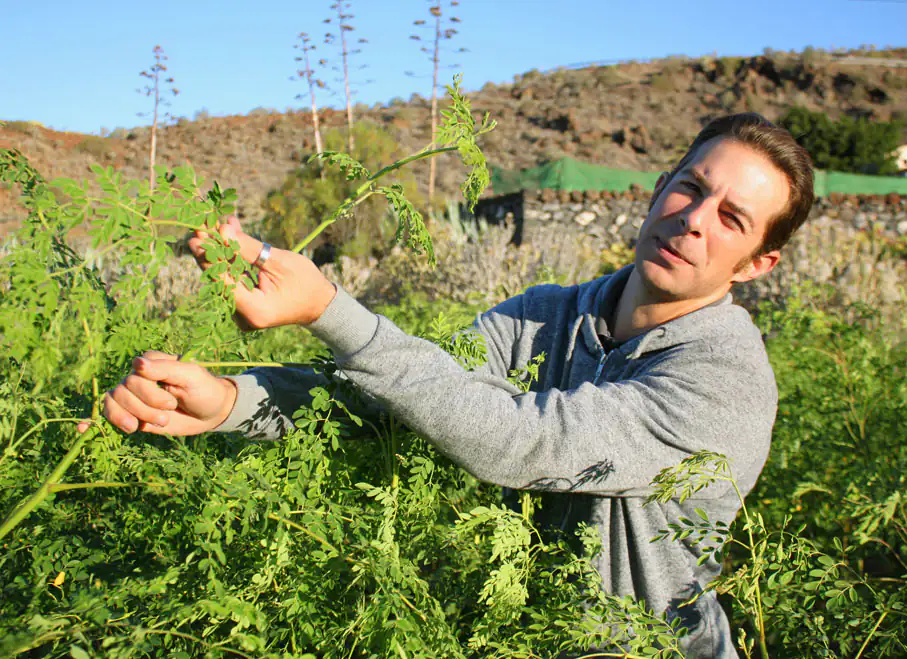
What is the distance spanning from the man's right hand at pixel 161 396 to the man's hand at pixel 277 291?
0.12 meters

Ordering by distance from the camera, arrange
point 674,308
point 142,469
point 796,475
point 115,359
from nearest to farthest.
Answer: point 142,469
point 115,359
point 674,308
point 796,475

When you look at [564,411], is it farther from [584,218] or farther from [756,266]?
[584,218]

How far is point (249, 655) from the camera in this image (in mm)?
1045

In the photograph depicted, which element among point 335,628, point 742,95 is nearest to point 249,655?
point 335,628

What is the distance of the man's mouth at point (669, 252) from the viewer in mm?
1601

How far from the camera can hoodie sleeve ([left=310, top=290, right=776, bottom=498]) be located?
1156 mm

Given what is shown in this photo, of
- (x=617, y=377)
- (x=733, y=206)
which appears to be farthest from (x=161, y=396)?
(x=733, y=206)

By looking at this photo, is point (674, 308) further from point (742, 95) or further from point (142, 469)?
point (742, 95)

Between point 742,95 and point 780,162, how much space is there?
34.2 metres

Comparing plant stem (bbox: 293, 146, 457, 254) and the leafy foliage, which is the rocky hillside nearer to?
the leafy foliage

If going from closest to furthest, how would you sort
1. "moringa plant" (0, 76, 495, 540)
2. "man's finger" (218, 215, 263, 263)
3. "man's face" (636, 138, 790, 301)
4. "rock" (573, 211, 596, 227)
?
"moringa plant" (0, 76, 495, 540)
"man's finger" (218, 215, 263, 263)
"man's face" (636, 138, 790, 301)
"rock" (573, 211, 596, 227)

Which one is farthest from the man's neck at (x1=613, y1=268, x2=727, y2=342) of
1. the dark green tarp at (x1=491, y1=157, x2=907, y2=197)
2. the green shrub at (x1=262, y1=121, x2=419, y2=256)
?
the dark green tarp at (x1=491, y1=157, x2=907, y2=197)

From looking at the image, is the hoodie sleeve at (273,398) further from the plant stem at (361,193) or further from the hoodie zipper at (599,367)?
the hoodie zipper at (599,367)

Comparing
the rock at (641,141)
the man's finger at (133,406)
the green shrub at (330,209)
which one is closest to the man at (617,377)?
the man's finger at (133,406)
